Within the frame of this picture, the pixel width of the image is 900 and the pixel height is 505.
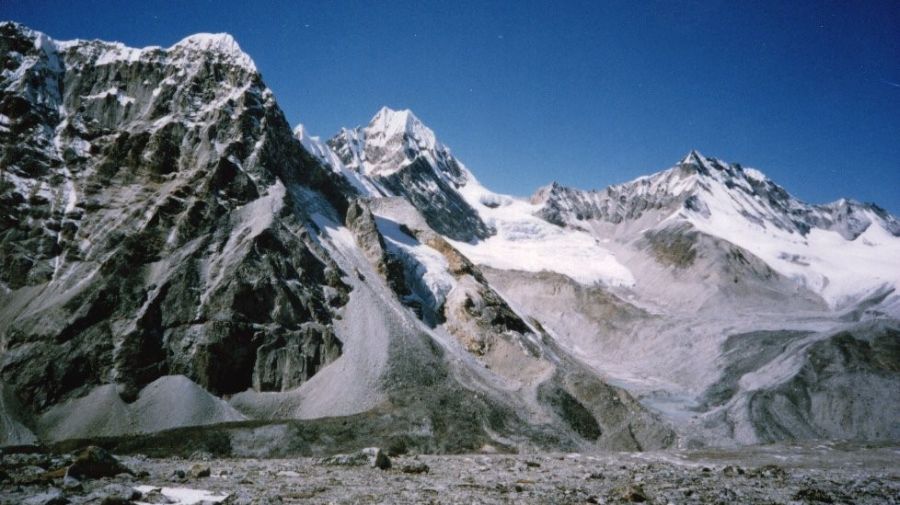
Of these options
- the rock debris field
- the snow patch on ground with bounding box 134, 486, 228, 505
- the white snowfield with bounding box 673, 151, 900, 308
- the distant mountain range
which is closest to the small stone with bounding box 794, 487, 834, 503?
the rock debris field

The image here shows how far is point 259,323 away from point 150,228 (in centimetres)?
1766

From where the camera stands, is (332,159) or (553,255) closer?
(332,159)

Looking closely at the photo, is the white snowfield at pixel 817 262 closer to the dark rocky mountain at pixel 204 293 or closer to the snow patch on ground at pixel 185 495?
the dark rocky mountain at pixel 204 293

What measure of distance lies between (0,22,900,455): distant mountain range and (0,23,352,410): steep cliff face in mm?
249

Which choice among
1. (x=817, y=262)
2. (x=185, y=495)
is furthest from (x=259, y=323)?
(x=817, y=262)

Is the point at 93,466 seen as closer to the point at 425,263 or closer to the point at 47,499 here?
the point at 47,499

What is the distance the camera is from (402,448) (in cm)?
4731

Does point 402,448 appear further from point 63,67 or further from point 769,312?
point 769,312

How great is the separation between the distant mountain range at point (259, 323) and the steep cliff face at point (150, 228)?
0.82ft

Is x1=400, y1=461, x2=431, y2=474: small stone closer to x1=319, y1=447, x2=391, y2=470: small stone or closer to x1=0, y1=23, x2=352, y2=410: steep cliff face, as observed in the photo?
x1=319, y1=447, x2=391, y2=470: small stone

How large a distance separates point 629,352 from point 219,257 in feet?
272

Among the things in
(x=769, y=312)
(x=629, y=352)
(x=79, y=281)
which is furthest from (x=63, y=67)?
(x=769, y=312)

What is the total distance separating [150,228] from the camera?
6538 cm

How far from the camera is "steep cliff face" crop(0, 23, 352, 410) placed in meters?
56.8
